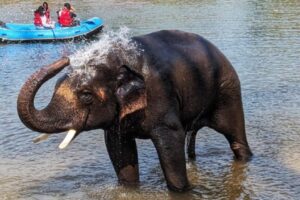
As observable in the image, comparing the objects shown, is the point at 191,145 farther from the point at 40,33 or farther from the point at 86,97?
the point at 40,33

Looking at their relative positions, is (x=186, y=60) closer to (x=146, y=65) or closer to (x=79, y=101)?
(x=146, y=65)

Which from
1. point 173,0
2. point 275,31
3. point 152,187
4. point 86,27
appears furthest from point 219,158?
point 173,0

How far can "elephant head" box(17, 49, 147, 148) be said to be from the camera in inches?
238

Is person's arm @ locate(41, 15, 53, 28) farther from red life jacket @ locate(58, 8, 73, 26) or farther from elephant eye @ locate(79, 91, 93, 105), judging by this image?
elephant eye @ locate(79, 91, 93, 105)

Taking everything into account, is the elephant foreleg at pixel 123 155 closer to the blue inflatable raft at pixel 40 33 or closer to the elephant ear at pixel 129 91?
the elephant ear at pixel 129 91

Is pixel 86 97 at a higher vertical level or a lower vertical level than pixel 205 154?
higher

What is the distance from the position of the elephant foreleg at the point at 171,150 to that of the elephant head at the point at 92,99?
41 centimetres

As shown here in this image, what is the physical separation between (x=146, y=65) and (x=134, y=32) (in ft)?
49.8

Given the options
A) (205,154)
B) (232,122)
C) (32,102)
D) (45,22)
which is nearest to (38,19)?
(45,22)

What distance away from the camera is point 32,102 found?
5750 millimetres

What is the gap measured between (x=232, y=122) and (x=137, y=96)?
6.12 ft

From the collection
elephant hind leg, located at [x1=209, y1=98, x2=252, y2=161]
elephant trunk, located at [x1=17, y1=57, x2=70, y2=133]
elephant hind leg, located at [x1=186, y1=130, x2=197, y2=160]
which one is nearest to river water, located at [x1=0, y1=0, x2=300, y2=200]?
elephant hind leg, located at [x1=186, y1=130, x2=197, y2=160]

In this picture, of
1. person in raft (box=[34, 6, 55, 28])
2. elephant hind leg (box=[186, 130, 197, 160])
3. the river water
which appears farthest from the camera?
person in raft (box=[34, 6, 55, 28])

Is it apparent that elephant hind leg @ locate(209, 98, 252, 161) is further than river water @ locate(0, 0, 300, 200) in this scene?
Yes
